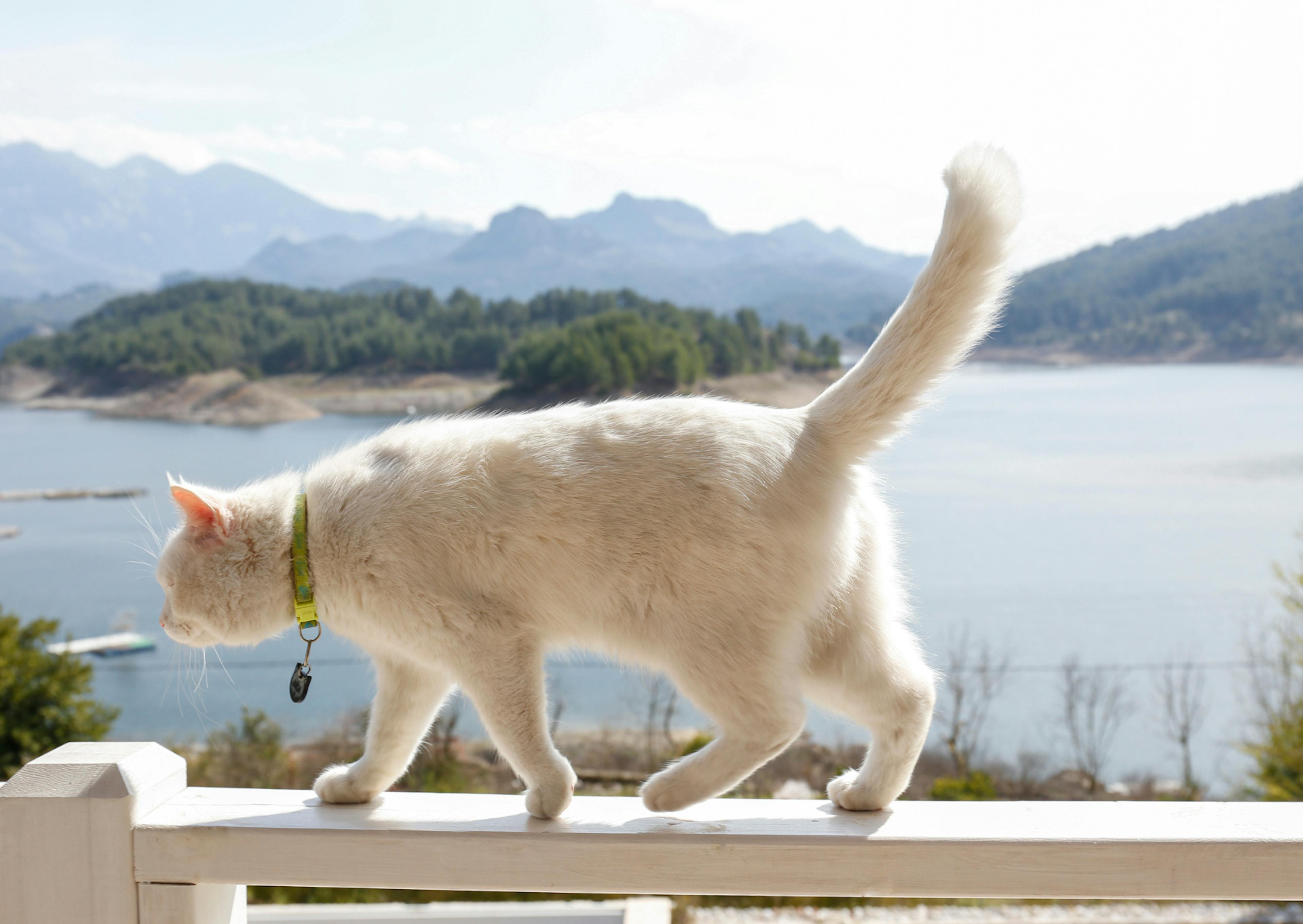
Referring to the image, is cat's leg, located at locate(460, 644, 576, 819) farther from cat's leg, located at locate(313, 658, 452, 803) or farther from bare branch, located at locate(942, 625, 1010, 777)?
bare branch, located at locate(942, 625, 1010, 777)

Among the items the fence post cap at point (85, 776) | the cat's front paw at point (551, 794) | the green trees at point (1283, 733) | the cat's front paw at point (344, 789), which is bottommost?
the green trees at point (1283, 733)

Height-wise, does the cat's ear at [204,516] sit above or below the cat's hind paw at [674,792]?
above

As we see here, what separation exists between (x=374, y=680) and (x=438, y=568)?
0.33m

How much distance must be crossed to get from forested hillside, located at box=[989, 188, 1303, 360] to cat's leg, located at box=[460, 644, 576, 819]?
31.1 metres

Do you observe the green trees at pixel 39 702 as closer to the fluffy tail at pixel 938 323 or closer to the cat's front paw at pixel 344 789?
the cat's front paw at pixel 344 789

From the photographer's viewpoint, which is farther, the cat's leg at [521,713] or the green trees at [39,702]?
the green trees at [39,702]

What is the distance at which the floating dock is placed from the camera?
68.6ft

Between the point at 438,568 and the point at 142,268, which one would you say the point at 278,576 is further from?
the point at 142,268

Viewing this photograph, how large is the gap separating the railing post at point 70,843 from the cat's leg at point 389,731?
0.28 meters

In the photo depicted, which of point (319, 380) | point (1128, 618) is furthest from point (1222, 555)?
point (319, 380)

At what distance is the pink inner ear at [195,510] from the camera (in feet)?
4.36

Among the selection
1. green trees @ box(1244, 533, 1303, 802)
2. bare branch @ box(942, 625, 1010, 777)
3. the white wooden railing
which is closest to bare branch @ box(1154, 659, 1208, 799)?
green trees @ box(1244, 533, 1303, 802)

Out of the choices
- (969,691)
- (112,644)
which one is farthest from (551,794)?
(112,644)

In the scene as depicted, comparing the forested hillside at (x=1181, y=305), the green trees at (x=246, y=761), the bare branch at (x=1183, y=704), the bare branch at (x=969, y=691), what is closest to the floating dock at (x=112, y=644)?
the green trees at (x=246, y=761)
